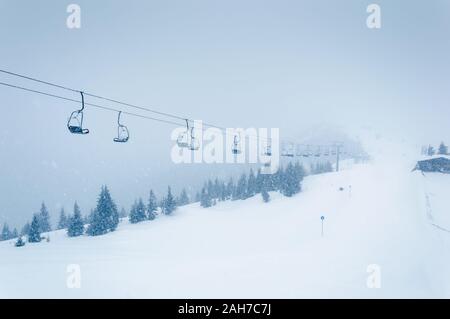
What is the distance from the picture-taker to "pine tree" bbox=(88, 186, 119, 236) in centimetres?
4091

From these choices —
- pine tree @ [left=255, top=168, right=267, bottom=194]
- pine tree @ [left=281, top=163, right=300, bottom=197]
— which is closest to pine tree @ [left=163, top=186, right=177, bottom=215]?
pine tree @ [left=255, top=168, right=267, bottom=194]

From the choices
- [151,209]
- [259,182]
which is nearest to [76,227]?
[151,209]

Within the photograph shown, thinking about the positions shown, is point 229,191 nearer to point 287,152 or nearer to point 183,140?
point 287,152

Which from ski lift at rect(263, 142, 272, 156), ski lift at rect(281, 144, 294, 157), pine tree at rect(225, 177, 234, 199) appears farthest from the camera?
pine tree at rect(225, 177, 234, 199)

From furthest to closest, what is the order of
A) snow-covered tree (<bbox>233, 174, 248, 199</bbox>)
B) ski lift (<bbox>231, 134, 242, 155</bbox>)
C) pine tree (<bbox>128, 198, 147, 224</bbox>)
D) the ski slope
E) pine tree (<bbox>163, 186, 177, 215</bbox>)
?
snow-covered tree (<bbox>233, 174, 248, 199</bbox>) < pine tree (<bbox>163, 186, 177, 215</bbox>) < pine tree (<bbox>128, 198, 147, 224</bbox>) < ski lift (<bbox>231, 134, 242, 155</bbox>) < the ski slope

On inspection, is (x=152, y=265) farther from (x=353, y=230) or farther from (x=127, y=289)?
(x=353, y=230)

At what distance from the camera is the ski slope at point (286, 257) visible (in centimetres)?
1186

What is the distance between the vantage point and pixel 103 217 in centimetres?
4138

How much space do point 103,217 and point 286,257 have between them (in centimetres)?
3145

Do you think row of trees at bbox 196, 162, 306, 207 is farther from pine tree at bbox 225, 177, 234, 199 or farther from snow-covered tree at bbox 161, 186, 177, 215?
snow-covered tree at bbox 161, 186, 177, 215

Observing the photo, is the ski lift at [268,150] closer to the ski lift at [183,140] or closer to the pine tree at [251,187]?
the ski lift at [183,140]

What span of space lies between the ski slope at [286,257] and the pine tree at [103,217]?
227 cm

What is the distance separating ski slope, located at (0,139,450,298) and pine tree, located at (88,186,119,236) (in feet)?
7.44

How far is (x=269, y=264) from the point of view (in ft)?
51.5
